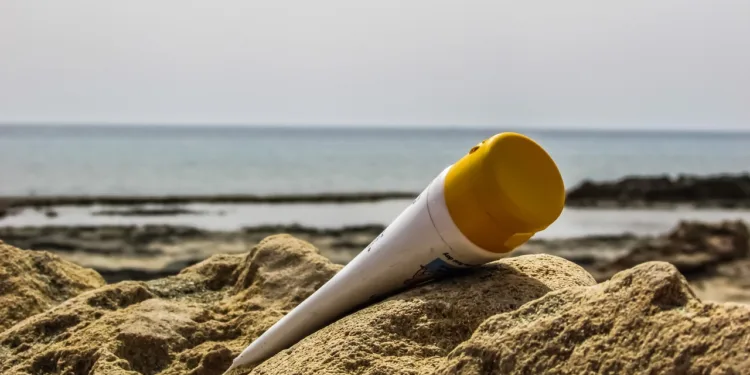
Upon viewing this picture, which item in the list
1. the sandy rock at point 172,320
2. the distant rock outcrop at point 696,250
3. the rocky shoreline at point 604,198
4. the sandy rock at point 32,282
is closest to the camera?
the sandy rock at point 172,320

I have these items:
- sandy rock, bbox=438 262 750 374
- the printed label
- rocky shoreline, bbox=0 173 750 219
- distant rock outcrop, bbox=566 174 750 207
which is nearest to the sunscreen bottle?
the printed label

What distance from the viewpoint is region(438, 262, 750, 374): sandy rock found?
160 centimetres

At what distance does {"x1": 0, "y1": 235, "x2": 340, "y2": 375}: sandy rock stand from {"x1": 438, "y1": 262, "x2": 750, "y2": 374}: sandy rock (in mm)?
1360

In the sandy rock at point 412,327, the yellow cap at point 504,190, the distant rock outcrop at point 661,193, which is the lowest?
the distant rock outcrop at point 661,193

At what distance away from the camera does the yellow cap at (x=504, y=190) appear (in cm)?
214

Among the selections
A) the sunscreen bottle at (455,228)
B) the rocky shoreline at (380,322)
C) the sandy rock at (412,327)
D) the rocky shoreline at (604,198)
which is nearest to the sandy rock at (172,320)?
the rocky shoreline at (380,322)

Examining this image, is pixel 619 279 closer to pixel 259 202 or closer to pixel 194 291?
pixel 194 291

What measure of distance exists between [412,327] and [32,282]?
2.47 m

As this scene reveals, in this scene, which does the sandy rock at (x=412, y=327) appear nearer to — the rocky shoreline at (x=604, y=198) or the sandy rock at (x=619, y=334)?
the sandy rock at (x=619, y=334)

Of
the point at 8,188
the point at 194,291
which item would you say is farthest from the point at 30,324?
the point at 8,188

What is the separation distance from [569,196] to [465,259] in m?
26.8

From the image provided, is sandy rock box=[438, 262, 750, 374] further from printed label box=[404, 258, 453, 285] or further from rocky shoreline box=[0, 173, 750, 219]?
rocky shoreline box=[0, 173, 750, 219]

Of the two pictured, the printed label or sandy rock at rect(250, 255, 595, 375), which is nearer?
sandy rock at rect(250, 255, 595, 375)

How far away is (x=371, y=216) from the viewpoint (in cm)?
2334
